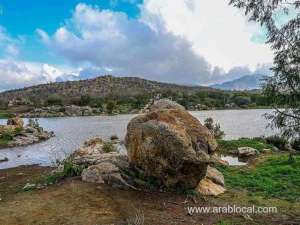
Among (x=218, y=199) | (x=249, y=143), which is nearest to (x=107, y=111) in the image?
(x=249, y=143)

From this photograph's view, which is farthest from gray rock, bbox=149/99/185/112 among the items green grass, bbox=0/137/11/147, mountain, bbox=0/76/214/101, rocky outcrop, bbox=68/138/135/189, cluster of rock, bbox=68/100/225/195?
mountain, bbox=0/76/214/101

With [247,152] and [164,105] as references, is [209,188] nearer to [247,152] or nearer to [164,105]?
[164,105]

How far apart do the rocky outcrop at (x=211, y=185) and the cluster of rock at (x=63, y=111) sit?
91.8 m

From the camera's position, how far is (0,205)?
13305 millimetres

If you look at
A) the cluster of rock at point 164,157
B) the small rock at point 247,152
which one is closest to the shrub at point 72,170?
the cluster of rock at point 164,157

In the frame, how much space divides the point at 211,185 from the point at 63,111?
101 metres

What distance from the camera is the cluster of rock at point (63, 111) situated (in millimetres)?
108375

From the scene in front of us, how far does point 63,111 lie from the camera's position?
369 feet

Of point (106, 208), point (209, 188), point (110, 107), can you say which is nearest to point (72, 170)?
point (106, 208)

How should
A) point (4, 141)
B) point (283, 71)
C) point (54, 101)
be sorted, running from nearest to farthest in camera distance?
1. point (283, 71)
2. point (4, 141)
3. point (54, 101)

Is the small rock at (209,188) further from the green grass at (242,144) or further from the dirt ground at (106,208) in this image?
the green grass at (242,144)

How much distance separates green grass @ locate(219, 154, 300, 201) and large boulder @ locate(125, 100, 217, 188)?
2.91 meters

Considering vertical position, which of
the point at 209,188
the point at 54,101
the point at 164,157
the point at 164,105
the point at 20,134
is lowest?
the point at 20,134

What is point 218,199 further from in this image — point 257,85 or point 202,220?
point 257,85
